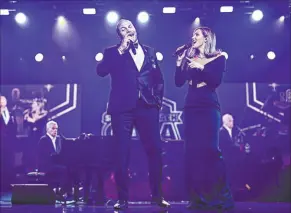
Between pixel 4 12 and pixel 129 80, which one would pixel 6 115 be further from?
pixel 129 80

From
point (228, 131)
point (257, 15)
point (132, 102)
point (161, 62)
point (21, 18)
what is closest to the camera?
point (132, 102)

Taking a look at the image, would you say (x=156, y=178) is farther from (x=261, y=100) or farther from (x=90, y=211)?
(x=261, y=100)

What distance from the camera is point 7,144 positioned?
8.55 m

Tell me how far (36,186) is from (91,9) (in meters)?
4.96

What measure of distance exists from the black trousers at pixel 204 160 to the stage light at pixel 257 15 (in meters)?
5.26

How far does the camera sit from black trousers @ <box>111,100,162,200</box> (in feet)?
11.7

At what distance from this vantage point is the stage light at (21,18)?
818 cm

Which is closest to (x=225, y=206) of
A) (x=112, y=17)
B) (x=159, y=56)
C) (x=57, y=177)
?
(x=57, y=177)

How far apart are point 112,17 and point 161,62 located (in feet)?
5.93

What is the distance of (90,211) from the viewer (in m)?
3.22

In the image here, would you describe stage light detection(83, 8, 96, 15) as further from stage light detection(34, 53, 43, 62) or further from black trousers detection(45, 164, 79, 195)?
black trousers detection(45, 164, 79, 195)

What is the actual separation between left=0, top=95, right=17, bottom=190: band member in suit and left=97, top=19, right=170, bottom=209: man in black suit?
5482mm

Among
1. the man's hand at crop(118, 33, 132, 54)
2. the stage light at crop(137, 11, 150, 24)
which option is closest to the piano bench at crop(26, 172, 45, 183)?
the man's hand at crop(118, 33, 132, 54)

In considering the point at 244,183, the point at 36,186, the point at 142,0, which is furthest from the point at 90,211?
the point at 142,0
